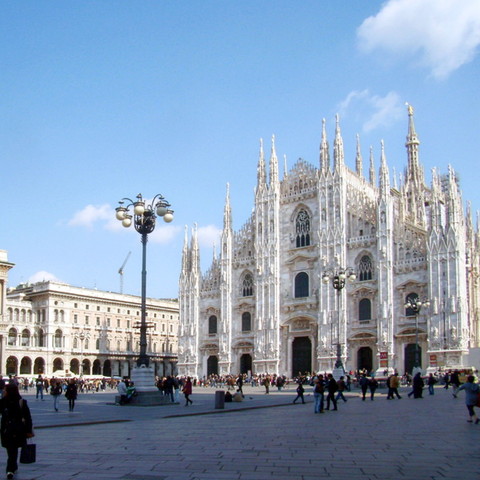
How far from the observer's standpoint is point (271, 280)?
180 ft

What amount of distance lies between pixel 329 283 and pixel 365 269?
2.95 m

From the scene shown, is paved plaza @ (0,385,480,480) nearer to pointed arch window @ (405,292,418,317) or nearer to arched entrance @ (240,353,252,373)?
pointed arch window @ (405,292,418,317)

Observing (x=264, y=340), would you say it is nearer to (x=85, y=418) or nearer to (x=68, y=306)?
(x=68, y=306)

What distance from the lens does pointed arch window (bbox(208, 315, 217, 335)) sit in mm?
60375

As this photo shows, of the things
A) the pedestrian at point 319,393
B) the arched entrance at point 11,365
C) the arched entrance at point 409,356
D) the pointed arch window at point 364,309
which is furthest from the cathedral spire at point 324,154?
the arched entrance at point 11,365

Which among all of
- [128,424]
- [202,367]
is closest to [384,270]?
[202,367]

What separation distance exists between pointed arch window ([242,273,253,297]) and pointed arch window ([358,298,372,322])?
36.6ft

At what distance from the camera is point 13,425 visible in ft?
28.6

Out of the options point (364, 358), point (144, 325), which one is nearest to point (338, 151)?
point (364, 358)

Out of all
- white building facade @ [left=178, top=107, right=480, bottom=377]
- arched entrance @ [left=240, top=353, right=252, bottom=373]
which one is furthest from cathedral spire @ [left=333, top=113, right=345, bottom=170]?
arched entrance @ [left=240, top=353, right=252, bottom=373]

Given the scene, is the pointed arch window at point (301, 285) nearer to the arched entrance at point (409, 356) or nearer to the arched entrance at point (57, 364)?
the arched entrance at point (409, 356)

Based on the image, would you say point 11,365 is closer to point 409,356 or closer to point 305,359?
point 305,359

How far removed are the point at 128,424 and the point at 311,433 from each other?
526cm

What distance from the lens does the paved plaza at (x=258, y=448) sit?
8.81 metres
